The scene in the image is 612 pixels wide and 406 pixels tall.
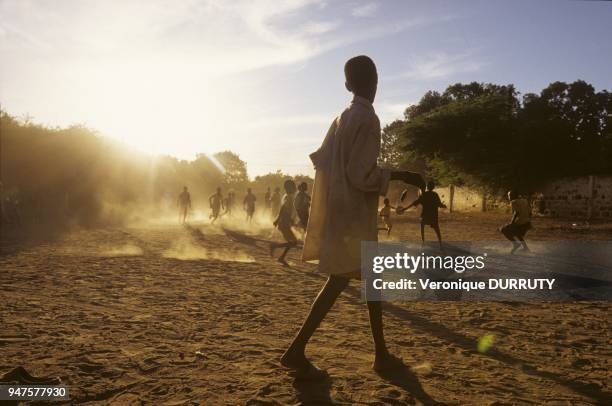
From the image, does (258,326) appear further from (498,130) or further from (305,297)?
(498,130)

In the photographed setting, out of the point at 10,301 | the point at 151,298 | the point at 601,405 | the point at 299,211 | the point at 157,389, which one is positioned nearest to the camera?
the point at 601,405

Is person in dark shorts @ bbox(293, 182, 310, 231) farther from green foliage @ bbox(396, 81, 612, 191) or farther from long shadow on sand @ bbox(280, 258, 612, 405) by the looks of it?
green foliage @ bbox(396, 81, 612, 191)

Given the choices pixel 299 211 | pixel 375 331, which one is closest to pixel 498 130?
pixel 299 211

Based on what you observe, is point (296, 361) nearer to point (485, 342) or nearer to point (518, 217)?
point (485, 342)

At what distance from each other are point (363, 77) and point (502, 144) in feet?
100

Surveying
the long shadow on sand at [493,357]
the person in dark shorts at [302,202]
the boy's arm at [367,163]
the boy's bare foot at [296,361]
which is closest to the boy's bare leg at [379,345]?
the long shadow on sand at [493,357]

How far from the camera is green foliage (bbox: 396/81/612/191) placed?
28812 mm

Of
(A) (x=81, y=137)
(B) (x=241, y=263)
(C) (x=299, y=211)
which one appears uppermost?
(A) (x=81, y=137)

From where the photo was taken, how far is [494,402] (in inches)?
111

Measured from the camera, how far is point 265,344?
399 cm

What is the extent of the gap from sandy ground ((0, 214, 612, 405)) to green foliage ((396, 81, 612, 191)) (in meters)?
25.6

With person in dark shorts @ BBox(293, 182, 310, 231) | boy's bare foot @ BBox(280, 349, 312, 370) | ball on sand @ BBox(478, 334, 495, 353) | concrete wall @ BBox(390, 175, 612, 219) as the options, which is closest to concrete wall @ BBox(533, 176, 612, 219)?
concrete wall @ BBox(390, 175, 612, 219)

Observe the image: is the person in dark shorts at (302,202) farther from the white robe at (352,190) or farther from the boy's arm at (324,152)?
the white robe at (352,190)

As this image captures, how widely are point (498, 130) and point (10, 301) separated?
103 feet
